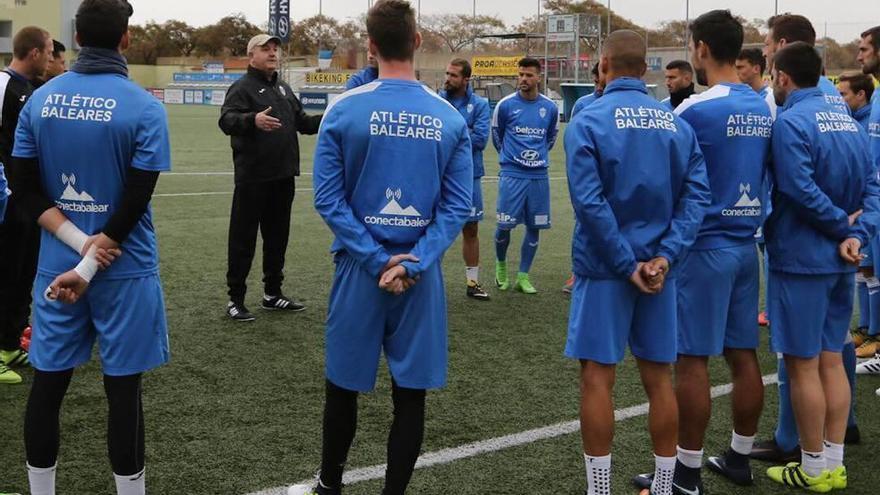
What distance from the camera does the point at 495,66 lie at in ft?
173

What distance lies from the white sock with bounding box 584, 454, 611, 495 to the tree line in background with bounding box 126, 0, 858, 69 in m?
20.6

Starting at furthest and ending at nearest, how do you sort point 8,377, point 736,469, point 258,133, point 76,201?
1. point 258,133
2. point 8,377
3. point 736,469
4. point 76,201

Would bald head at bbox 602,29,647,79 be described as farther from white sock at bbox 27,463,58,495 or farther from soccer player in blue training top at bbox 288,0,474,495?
white sock at bbox 27,463,58,495

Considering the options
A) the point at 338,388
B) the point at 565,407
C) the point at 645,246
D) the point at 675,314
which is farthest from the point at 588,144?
the point at 565,407

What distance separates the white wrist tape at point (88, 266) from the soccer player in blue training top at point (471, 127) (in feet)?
17.1

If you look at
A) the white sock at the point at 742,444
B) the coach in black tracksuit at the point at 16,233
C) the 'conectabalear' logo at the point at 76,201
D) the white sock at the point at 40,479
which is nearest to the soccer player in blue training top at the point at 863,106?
the white sock at the point at 742,444

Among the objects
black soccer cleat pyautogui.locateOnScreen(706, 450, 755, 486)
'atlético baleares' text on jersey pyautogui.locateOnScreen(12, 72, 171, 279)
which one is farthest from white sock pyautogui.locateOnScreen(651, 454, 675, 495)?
'atlético baleares' text on jersey pyautogui.locateOnScreen(12, 72, 171, 279)

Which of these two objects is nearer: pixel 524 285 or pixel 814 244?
pixel 814 244

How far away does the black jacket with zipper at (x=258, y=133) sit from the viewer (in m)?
7.25

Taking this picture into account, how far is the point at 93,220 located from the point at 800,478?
131 inches

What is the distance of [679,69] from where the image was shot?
6867mm

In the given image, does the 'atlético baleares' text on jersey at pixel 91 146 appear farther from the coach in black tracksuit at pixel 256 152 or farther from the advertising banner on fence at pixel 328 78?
the advertising banner on fence at pixel 328 78

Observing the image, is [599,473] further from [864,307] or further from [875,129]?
[864,307]

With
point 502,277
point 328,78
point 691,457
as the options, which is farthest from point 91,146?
point 328,78
